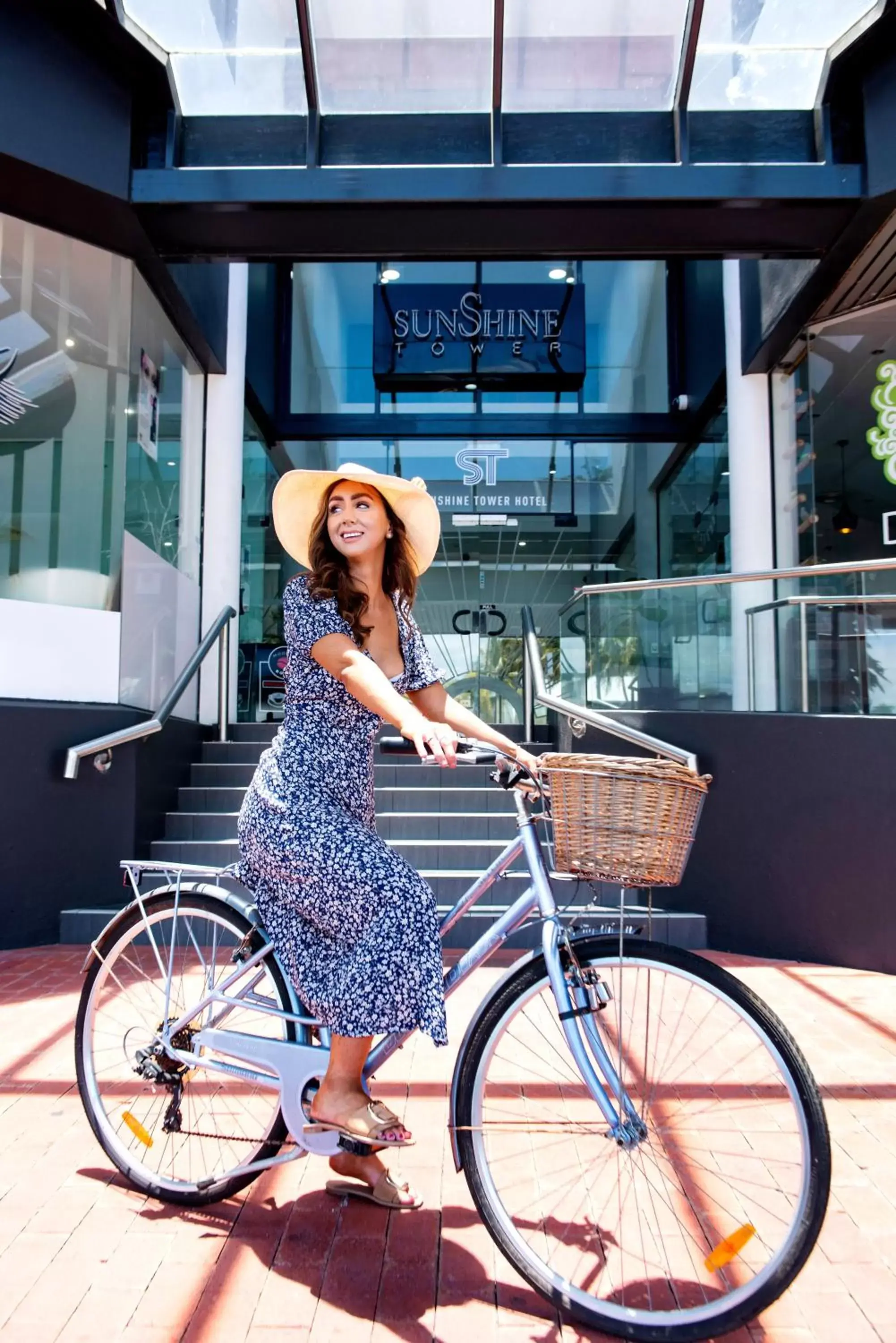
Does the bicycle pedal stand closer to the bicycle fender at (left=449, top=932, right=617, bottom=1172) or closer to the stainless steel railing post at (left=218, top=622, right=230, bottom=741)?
the bicycle fender at (left=449, top=932, right=617, bottom=1172)

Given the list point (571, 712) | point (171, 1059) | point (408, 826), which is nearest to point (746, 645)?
point (571, 712)

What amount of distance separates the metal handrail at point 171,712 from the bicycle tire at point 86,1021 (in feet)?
8.90

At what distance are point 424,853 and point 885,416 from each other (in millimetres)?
4866

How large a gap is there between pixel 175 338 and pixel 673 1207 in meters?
7.03

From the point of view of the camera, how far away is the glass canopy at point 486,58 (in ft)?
18.5

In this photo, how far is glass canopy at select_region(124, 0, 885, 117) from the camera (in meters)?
5.64

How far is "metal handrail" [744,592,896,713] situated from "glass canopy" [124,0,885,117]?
282 centimetres

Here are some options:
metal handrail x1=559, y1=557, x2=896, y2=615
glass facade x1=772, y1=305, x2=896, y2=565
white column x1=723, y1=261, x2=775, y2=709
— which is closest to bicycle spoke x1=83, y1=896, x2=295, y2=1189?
metal handrail x1=559, y1=557, x2=896, y2=615

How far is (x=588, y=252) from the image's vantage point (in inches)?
241

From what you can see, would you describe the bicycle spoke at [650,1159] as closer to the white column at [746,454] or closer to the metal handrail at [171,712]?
the metal handrail at [171,712]

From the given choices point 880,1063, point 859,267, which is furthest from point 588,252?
point 880,1063

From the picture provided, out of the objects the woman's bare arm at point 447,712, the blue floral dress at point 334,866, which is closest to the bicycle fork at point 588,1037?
the blue floral dress at point 334,866

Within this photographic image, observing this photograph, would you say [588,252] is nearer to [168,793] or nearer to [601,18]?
[601,18]

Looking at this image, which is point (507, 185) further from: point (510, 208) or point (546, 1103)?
point (546, 1103)
